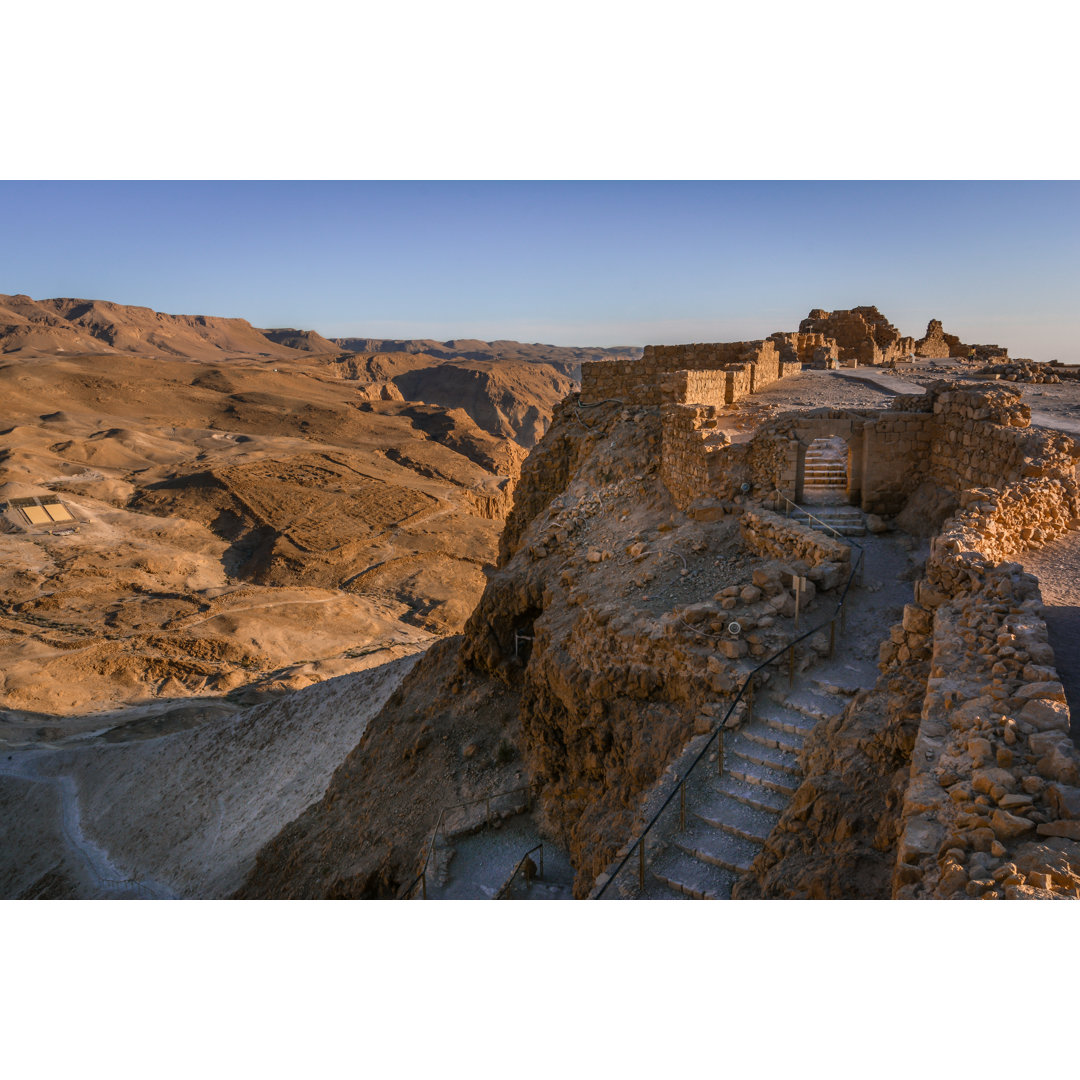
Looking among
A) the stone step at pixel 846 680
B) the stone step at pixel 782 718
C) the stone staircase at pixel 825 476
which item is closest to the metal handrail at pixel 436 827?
the stone step at pixel 782 718

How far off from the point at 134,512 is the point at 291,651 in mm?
16367

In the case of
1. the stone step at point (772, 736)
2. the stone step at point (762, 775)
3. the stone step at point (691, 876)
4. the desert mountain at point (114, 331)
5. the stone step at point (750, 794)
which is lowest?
the stone step at point (691, 876)

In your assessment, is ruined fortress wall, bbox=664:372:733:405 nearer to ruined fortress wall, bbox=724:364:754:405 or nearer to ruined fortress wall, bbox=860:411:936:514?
ruined fortress wall, bbox=724:364:754:405

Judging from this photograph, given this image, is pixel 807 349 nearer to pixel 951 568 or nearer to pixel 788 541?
pixel 788 541

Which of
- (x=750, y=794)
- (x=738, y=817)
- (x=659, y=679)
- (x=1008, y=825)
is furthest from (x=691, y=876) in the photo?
(x=1008, y=825)

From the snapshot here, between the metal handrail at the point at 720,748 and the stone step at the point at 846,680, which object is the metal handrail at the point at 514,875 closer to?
the metal handrail at the point at 720,748

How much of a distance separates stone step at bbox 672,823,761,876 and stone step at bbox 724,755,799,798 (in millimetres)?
542

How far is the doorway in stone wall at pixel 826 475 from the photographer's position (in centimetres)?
1122

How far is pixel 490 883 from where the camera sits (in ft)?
28.5

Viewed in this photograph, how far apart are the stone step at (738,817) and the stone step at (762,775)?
218 millimetres

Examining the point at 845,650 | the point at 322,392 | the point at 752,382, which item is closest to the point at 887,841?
the point at 845,650

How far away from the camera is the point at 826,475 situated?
40.5 ft

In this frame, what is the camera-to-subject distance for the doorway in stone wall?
1122 centimetres

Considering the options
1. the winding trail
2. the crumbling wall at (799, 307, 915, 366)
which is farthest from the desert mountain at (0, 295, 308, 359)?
the crumbling wall at (799, 307, 915, 366)
